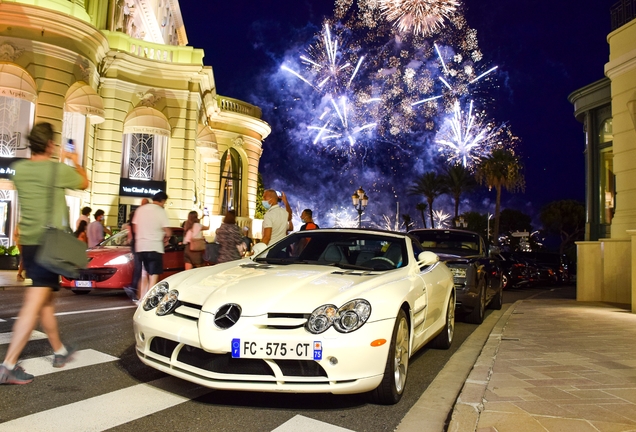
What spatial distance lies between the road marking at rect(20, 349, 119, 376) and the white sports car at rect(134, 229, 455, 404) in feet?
3.39

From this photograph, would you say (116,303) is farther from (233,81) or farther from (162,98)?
(233,81)

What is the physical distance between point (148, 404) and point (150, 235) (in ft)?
16.3

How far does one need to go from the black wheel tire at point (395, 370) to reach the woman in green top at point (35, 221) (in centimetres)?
262

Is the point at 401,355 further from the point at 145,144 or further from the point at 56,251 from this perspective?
the point at 145,144

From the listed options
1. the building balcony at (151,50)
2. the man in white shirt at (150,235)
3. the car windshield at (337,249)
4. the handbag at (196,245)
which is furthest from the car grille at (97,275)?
the building balcony at (151,50)

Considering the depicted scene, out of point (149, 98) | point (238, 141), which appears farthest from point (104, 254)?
point (238, 141)

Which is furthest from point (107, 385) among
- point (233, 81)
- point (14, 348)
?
point (233, 81)

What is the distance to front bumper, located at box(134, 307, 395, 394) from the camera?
4.05 m

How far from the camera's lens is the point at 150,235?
8938 millimetres

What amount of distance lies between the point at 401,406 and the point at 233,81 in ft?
334

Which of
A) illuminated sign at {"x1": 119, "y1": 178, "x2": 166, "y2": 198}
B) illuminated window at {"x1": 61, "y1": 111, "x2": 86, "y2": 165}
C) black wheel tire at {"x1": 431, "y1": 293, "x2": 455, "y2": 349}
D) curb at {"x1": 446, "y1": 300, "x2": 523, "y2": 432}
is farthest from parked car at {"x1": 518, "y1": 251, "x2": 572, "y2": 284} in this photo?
curb at {"x1": 446, "y1": 300, "x2": 523, "y2": 432}

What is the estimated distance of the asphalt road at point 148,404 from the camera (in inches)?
152

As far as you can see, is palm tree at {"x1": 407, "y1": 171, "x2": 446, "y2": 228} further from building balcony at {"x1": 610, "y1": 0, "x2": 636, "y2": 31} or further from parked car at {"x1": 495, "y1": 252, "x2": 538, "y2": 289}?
building balcony at {"x1": 610, "y1": 0, "x2": 636, "y2": 31}

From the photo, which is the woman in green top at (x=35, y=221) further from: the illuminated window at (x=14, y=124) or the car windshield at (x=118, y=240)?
the illuminated window at (x=14, y=124)
